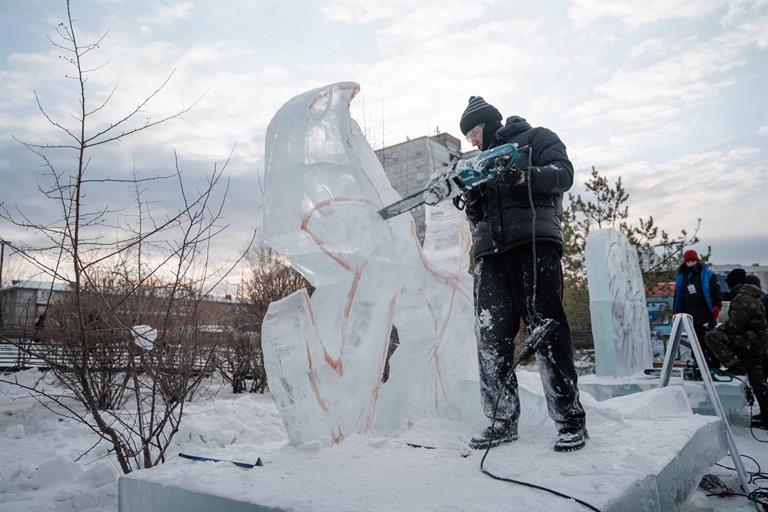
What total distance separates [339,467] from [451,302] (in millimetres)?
1574

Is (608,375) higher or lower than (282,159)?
lower

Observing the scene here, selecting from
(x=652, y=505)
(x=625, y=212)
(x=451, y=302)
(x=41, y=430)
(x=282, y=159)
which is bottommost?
(x=41, y=430)

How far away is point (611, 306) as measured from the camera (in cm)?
652

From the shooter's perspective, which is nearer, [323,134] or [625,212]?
[323,134]

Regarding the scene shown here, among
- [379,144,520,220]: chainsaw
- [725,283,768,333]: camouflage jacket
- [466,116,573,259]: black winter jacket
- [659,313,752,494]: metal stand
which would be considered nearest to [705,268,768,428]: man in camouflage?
[725,283,768,333]: camouflage jacket

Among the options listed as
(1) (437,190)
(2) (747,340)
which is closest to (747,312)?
(2) (747,340)

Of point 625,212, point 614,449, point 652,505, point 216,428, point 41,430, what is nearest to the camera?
point 652,505

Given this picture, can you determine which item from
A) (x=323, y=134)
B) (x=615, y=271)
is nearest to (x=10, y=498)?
(x=323, y=134)

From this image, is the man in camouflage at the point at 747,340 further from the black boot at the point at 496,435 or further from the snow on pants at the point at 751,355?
the black boot at the point at 496,435

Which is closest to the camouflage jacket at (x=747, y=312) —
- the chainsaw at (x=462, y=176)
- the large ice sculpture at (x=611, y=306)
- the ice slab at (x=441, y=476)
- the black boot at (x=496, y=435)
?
the large ice sculpture at (x=611, y=306)

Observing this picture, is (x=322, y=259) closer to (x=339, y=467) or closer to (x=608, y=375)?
(x=339, y=467)

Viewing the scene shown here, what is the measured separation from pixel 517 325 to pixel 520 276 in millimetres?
239

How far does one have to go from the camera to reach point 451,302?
3230 millimetres

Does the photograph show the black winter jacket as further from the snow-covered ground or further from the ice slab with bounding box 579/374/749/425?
the ice slab with bounding box 579/374/749/425
